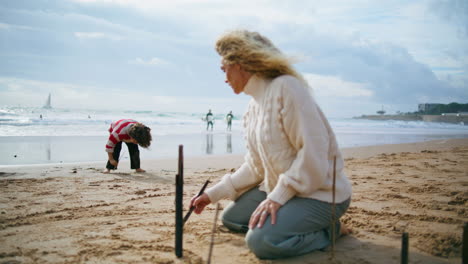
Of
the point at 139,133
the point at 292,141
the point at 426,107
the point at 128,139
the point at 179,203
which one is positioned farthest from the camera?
the point at 426,107

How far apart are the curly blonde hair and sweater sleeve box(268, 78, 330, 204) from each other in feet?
0.47

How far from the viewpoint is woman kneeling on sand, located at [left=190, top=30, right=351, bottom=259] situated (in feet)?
6.87

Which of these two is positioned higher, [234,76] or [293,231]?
[234,76]

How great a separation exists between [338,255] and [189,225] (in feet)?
4.37

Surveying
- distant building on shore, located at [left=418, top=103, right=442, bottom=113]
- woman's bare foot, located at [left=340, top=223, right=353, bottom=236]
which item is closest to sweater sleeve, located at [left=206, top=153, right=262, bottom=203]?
woman's bare foot, located at [left=340, top=223, right=353, bottom=236]

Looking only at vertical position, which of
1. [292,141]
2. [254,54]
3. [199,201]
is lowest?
[199,201]

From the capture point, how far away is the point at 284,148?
220 cm

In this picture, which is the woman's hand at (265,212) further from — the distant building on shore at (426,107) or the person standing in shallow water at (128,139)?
the distant building on shore at (426,107)

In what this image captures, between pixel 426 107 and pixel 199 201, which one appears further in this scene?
pixel 426 107

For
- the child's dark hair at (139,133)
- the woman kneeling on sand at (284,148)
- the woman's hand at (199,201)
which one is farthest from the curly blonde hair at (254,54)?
the child's dark hair at (139,133)

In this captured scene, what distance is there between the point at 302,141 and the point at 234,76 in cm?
65

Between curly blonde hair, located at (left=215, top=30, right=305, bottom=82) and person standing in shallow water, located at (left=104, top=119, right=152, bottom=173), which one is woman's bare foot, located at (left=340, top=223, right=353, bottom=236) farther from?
person standing in shallow water, located at (left=104, top=119, right=152, bottom=173)

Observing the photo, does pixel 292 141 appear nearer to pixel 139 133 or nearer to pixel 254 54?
pixel 254 54

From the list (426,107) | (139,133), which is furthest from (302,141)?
(426,107)
